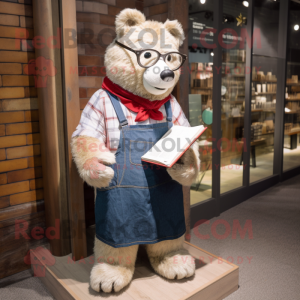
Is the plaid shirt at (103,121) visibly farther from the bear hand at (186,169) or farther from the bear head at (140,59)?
the bear hand at (186,169)

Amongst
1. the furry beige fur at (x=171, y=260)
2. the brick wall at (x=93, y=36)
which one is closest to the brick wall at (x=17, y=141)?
the brick wall at (x=93, y=36)

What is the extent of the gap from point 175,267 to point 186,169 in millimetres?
557

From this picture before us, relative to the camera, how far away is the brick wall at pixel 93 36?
2109 millimetres

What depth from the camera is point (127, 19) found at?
164 cm

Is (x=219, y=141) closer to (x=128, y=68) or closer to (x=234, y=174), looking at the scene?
(x=234, y=174)

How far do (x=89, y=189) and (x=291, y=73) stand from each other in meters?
3.67

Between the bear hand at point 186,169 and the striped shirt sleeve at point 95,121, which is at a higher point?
the striped shirt sleeve at point 95,121

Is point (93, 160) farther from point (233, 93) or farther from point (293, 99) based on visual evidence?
point (293, 99)

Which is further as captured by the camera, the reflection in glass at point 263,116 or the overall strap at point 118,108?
the reflection in glass at point 263,116

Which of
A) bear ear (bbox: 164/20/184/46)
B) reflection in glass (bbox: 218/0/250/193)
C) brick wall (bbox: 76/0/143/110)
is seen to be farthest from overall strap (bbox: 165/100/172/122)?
reflection in glass (bbox: 218/0/250/193)

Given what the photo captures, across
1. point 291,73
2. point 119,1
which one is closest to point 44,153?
point 119,1

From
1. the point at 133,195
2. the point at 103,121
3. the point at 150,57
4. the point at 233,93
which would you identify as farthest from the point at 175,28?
the point at 233,93

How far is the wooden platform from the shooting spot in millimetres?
1655

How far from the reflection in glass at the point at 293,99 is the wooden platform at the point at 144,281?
10.1 ft
